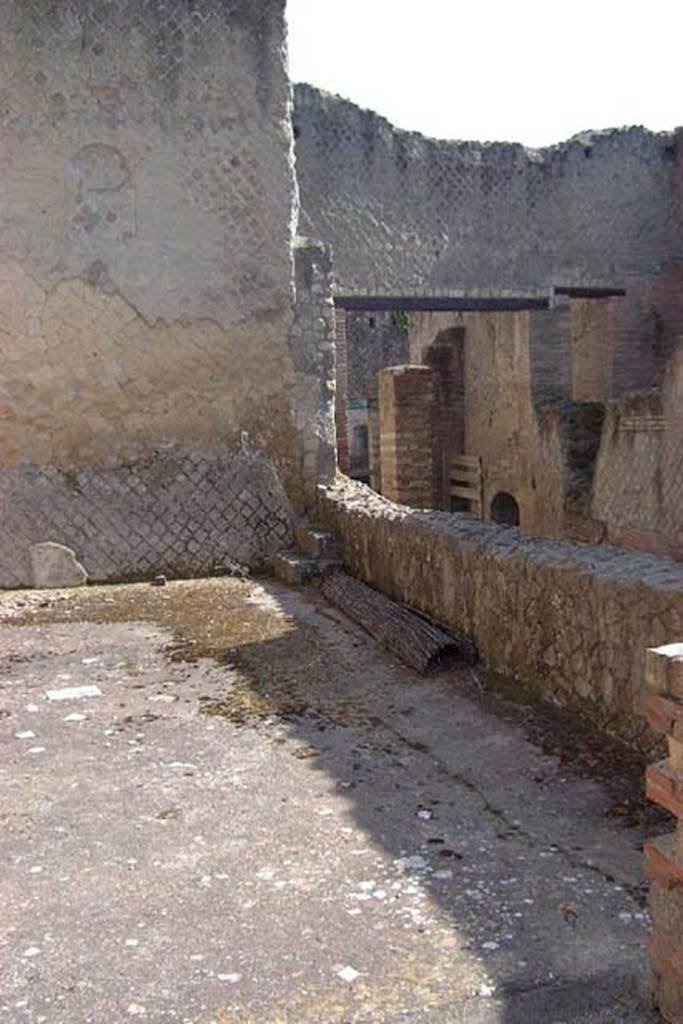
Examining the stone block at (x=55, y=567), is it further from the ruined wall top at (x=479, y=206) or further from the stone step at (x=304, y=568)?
the ruined wall top at (x=479, y=206)

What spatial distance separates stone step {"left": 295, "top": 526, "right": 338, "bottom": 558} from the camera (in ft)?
27.5

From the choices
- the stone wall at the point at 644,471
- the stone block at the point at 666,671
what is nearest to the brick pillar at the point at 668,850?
the stone block at the point at 666,671

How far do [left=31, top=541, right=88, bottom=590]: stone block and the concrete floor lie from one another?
100 inches

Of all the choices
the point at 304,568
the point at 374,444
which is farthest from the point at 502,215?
the point at 374,444

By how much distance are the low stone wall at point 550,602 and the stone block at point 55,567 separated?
2.82 m

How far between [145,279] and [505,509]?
8459 mm

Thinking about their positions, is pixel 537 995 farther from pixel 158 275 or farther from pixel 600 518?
pixel 600 518

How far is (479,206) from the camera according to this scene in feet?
41.1

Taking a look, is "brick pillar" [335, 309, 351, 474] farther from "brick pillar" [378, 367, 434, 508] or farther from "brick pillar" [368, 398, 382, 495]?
"brick pillar" [368, 398, 382, 495]

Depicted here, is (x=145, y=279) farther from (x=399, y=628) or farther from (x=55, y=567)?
(x=399, y=628)

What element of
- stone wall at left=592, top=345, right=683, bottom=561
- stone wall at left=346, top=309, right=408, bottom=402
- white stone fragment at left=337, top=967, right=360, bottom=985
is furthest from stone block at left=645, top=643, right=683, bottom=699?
stone wall at left=346, top=309, right=408, bottom=402

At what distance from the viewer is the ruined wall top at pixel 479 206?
451 inches

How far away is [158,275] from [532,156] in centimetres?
617

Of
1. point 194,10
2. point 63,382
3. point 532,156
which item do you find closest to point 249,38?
point 194,10
